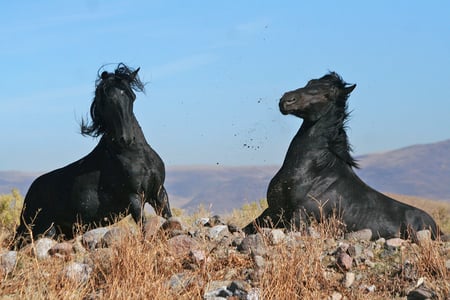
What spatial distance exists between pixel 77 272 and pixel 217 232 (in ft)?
6.19

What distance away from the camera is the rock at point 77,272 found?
298 inches

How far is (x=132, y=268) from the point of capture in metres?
7.48

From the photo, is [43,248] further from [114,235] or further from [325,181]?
[325,181]

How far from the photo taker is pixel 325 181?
1055cm

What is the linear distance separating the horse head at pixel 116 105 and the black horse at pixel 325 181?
1772 millimetres

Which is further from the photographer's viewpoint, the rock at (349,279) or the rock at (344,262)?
the rock at (344,262)

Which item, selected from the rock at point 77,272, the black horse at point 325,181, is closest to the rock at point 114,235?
the rock at point 77,272

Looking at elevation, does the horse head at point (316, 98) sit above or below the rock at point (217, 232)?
above

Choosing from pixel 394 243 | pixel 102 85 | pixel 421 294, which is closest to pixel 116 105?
pixel 102 85

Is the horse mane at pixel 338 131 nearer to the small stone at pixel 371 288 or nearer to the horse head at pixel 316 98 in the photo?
the horse head at pixel 316 98

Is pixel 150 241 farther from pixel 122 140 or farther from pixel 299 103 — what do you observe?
pixel 299 103

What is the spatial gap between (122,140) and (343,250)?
3.38 meters

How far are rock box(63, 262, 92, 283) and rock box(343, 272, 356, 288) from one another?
2.20 m

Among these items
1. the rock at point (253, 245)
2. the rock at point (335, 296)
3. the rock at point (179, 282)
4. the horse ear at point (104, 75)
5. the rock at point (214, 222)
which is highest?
the horse ear at point (104, 75)
